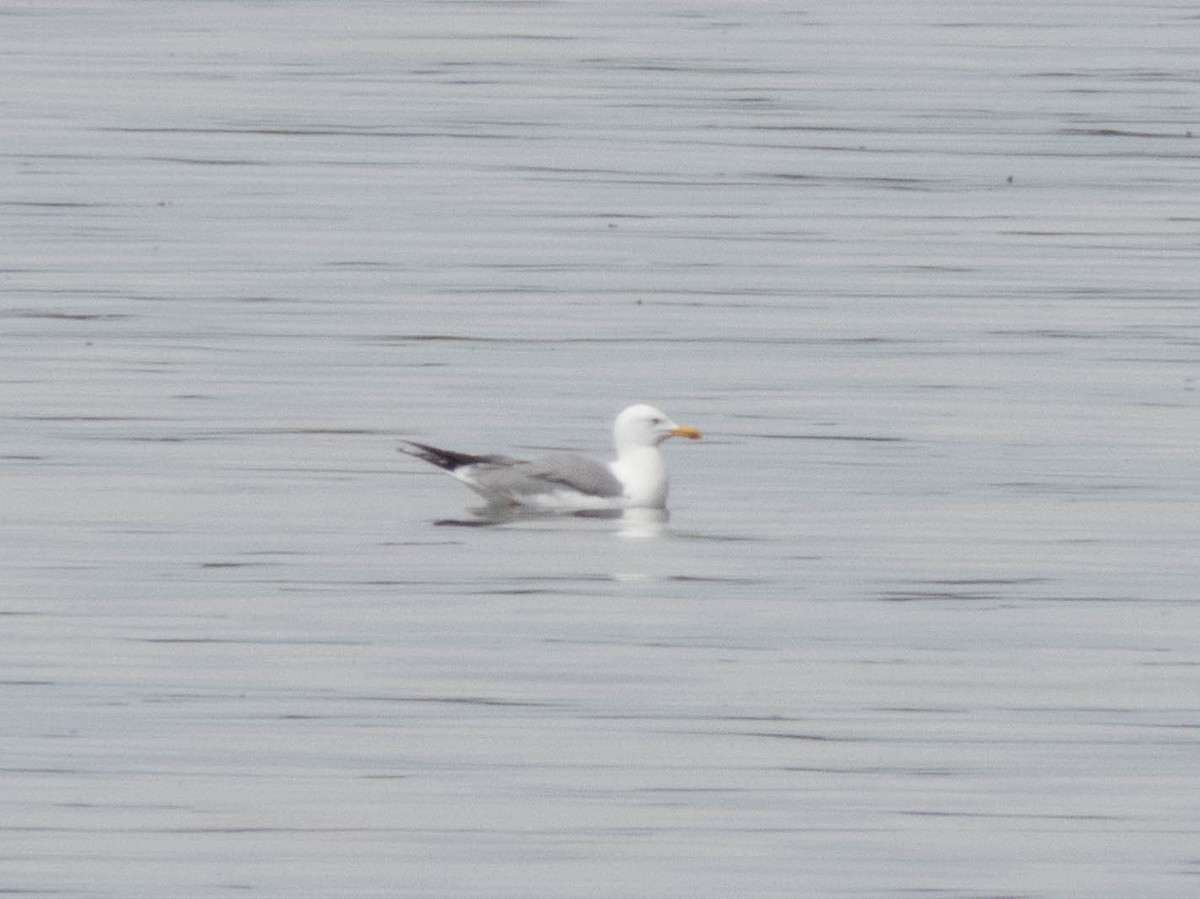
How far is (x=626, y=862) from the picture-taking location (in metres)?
7.43

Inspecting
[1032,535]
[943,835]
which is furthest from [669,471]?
[943,835]

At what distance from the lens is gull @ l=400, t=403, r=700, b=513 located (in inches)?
460

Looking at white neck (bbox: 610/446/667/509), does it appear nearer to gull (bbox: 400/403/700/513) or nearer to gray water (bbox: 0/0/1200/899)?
gull (bbox: 400/403/700/513)

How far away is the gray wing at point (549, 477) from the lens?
11.7 metres

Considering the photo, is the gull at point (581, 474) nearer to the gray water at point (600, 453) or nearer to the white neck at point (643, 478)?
the white neck at point (643, 478)

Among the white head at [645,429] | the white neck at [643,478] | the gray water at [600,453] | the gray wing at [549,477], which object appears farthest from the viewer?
the white head at [645,429]

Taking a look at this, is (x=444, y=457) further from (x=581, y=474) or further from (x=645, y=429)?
(x=645, y=429)

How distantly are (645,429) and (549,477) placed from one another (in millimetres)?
511

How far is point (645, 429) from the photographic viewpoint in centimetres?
1208

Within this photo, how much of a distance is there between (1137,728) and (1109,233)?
30.4 ft

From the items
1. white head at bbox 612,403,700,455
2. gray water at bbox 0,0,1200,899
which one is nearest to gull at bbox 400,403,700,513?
white head at bbox 612,403,700,455

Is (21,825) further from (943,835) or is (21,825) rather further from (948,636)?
(948,636)

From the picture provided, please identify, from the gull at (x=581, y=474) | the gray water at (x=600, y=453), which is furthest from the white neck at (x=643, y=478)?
the gray water at (x=600, y=453)

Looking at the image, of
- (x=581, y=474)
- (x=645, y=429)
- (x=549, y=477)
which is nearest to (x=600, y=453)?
(x=645, y=429)
